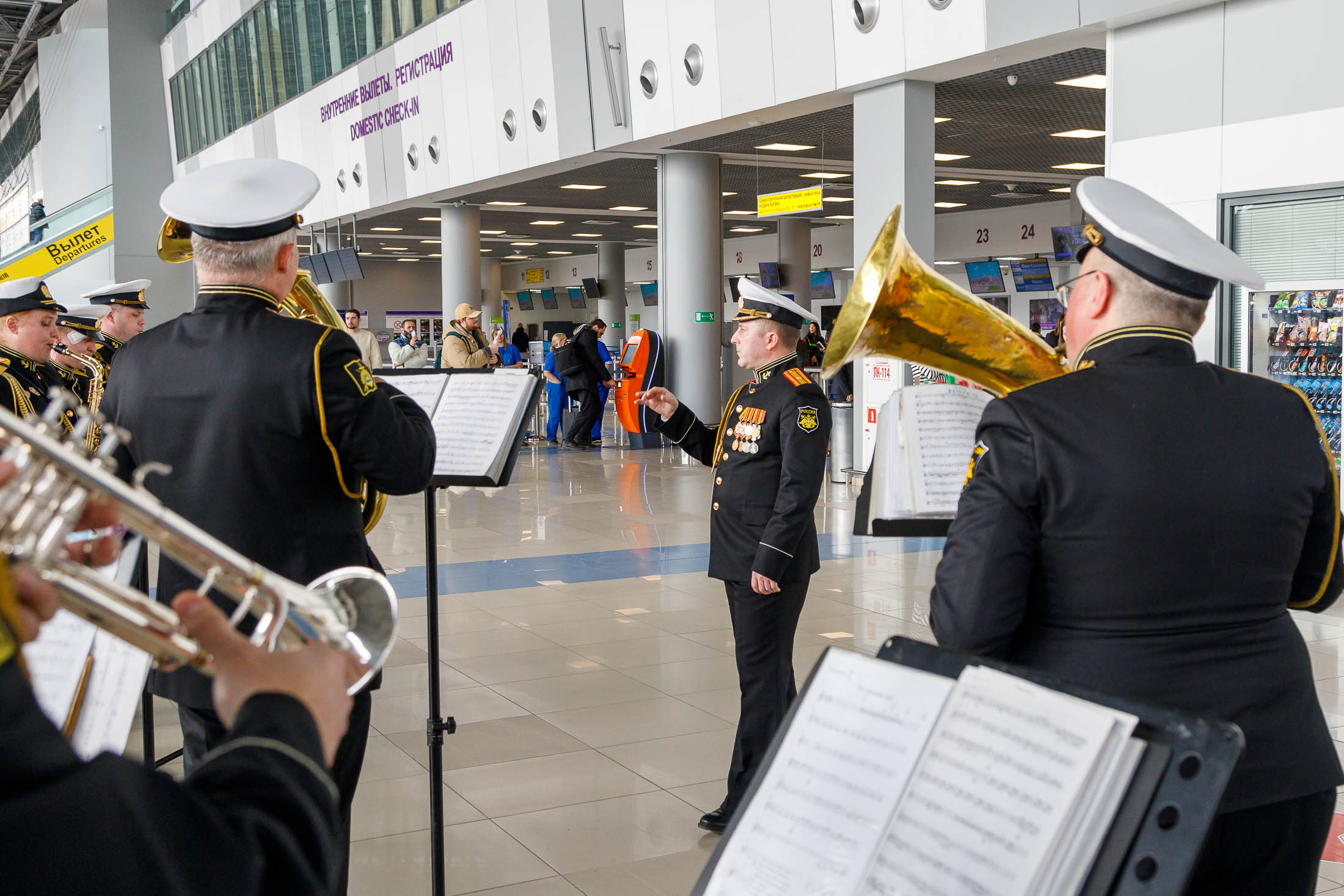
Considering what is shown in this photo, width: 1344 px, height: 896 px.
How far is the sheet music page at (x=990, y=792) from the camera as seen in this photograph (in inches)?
47.9

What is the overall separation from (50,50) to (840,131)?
29705 millimetres

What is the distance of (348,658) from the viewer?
109cm

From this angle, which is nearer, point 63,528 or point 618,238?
point 63,528

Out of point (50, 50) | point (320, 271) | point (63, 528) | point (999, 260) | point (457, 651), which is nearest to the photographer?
point (63, 528)

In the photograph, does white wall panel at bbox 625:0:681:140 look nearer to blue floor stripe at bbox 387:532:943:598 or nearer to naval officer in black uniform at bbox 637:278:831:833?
blue floor stripe at bbox 387:532:943:598

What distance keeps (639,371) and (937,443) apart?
13.4 metres

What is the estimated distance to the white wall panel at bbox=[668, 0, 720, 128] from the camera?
12656 millimetres

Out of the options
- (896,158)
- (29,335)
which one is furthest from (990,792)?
(896,158)

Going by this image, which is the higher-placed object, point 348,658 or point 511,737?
point 348,658

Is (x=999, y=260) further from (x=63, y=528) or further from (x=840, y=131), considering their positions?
(x=63, y=528)

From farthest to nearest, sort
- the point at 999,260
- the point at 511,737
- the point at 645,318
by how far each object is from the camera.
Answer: the point at 645,318, the point at 999,260, the point at 511,737

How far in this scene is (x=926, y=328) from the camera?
7.32 feet

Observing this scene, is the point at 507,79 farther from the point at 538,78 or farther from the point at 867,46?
the point at 867,46

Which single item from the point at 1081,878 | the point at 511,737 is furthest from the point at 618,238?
the point at 1081,878
